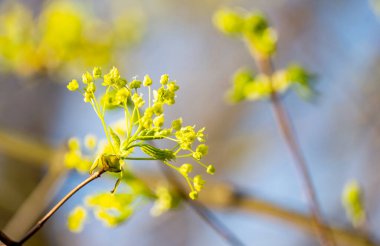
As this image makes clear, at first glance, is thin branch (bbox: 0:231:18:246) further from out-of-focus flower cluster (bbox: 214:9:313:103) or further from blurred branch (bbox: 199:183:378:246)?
blurred branch (bbox: 199:183:378:246)

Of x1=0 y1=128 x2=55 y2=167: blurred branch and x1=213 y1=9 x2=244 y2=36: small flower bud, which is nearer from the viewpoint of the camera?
x1=213 y1=9 x2=244 y2=36: small flower bud

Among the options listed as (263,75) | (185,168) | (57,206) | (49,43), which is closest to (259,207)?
(263,75)

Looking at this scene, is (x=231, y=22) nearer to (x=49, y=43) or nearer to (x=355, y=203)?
(x=355, y=203)

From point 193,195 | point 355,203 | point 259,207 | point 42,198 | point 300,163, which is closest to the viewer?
point 193,195

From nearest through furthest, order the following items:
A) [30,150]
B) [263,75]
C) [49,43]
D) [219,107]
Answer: [263,75] < [30,150] < [49,43] < [219,107]

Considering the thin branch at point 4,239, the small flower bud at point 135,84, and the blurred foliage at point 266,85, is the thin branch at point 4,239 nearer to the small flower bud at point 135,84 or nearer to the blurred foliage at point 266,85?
the small flower bud at point 135,84

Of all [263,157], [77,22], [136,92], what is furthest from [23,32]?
[263,157]

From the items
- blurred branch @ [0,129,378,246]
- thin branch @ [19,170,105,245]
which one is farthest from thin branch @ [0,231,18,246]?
blurred branch @ [0,129,378,246]
